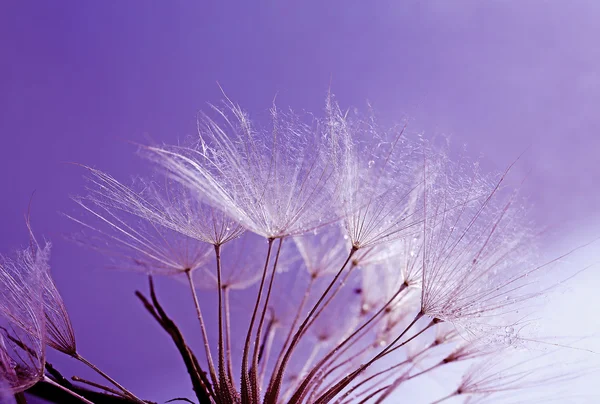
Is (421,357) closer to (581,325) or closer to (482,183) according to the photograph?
(581,325)

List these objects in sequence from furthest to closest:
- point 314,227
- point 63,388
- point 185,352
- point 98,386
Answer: point 185,352 → point 98,386 → point 314,227 → point 63,388

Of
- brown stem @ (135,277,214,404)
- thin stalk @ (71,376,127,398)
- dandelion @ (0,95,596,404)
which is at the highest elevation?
dandelion @ (0,95,596,404)

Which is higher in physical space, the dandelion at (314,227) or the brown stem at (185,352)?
the dandelion at (314,227)

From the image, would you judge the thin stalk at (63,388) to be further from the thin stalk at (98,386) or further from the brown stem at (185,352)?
the brown stem at (185,352)

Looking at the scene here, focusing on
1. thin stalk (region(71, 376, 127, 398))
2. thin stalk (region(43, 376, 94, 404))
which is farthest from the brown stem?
thin stalk (region(43, 376, 94, 404))

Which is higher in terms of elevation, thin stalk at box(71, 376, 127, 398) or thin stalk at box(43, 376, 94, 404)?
Result: thin stalk at box(71, 376, 127, 398)

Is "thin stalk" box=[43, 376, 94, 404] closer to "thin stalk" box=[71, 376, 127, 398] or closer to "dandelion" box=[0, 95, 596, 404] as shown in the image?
"dandelion" box=[0, 95, 596, 404]

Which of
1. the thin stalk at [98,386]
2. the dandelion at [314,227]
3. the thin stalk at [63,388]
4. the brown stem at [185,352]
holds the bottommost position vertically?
the thin stalk at [63,388]

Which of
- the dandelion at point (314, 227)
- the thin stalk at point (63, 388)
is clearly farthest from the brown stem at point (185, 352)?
the thin stalk at point (63, 388)

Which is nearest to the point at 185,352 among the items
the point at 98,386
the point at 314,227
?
the point at 98,386

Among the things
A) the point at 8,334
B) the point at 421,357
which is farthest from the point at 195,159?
the point at 421,357

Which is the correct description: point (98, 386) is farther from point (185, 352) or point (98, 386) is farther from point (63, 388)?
point (185, 352)
